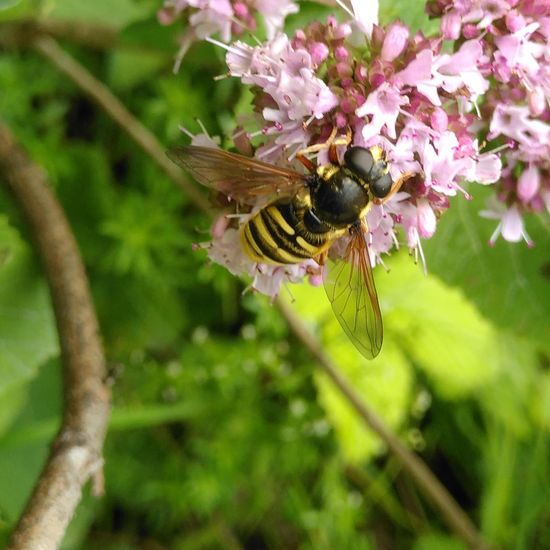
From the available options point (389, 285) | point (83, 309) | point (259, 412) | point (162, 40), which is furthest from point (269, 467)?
point (162, 40)

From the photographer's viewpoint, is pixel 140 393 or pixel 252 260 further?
pixel 140 393

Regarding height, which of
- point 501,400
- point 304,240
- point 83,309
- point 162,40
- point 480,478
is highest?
point 304,240

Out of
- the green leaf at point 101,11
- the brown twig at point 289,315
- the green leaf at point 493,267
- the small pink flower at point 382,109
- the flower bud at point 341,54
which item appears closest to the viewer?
the small pink flower at point 382,109

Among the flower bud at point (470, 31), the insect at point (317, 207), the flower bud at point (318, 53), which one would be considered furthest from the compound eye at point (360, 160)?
the flower bud at point (470, 31)

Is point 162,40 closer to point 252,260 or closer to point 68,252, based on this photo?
point 68,252

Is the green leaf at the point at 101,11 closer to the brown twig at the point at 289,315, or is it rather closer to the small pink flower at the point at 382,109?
the brown twig at the point at 289,315
